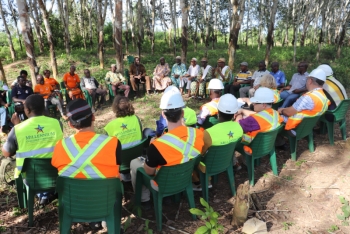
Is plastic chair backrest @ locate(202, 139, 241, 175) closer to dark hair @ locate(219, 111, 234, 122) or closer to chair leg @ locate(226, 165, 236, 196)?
chair leg @ locate(226, 165, 236, 196)

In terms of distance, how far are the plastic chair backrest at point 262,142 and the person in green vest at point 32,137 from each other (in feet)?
7.40

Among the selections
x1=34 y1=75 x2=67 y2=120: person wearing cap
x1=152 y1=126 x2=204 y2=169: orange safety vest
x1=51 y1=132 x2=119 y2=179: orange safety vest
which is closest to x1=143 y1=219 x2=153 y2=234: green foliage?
x1=152 y1=126 x2=204 y2=169: orange safety vest

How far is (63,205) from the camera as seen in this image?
7.00ft

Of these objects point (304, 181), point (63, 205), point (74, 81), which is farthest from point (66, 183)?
point (74, 81)

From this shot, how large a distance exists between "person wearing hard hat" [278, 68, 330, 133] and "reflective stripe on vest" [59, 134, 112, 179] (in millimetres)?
2928

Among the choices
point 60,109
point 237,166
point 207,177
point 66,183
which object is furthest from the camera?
point 60,109

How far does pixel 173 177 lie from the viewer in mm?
2424

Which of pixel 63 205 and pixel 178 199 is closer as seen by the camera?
pixel 63 205

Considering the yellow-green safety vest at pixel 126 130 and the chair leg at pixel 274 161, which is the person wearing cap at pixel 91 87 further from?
the chair leg at pixel 274 161

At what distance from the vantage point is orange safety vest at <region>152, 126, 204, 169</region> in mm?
2361

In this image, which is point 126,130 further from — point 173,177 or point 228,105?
point 228,105

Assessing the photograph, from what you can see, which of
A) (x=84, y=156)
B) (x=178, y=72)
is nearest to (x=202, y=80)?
(x=178, y=72)

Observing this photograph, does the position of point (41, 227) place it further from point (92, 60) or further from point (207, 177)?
point (92, 60)

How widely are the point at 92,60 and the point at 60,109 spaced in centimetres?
809
